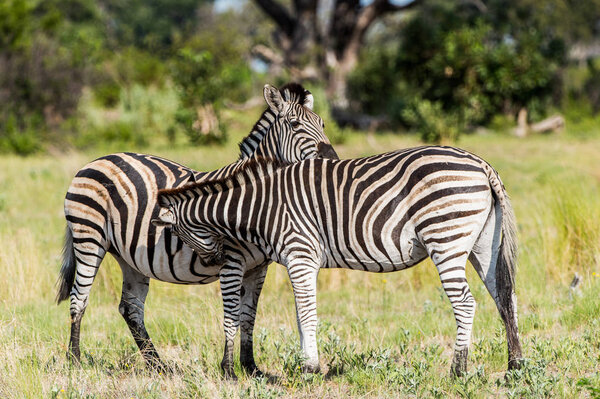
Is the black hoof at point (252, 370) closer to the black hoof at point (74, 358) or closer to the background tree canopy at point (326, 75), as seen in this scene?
the black hoof at point (74, 358)

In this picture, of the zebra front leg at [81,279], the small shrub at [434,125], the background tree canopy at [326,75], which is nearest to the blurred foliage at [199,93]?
the background tree canopy at [326,75]

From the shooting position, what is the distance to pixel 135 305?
19.2ft

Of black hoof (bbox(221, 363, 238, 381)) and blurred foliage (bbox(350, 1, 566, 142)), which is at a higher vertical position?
blurred foliage (bbox(350, 1, 566, 142))

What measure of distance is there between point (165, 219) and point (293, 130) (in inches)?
52.2

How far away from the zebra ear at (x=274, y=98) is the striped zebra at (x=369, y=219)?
0.93m

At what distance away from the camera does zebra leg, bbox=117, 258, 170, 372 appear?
5852 mm

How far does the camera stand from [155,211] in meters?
5.39

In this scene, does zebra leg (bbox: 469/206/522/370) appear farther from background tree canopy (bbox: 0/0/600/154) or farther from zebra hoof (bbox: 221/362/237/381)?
background tree canopy (bbox: 0/0/600/154)

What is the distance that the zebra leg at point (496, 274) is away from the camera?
4.82 meters

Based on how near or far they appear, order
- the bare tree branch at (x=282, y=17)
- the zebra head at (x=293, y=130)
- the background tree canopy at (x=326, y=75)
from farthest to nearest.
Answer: the bare tree branch at (x=282, y=17) < the background tree canopy at (x=326, y=75) < the zebra head at (x=293, y=130)

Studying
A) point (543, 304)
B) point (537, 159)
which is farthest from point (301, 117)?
point (537, 159)

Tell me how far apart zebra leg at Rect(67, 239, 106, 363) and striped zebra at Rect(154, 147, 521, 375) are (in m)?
0.88

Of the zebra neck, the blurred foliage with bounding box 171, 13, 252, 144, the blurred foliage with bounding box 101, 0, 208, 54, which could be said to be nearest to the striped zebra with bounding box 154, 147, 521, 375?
the zebra neck

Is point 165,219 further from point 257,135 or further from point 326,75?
point 326,75
